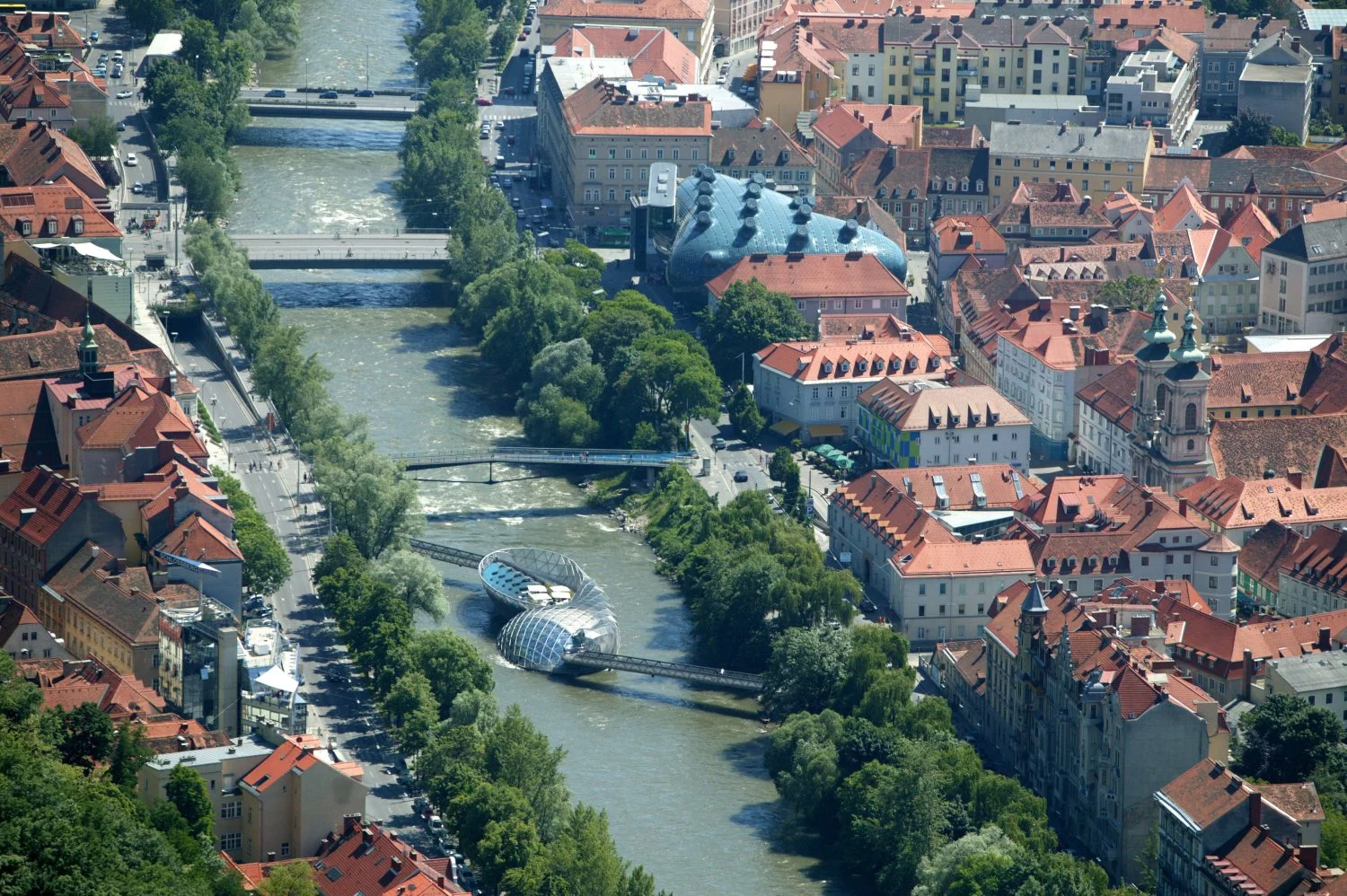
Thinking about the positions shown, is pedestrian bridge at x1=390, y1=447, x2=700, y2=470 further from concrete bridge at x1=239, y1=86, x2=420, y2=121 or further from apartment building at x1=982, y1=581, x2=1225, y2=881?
concrete bridge at x1=239, y1=86, x2=420, y2=121

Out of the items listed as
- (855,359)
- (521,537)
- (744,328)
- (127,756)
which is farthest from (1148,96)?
(127,756)

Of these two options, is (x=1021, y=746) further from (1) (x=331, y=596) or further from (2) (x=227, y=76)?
(2) (x=227, y=76)

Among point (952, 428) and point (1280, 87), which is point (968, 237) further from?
point (1280, 87)

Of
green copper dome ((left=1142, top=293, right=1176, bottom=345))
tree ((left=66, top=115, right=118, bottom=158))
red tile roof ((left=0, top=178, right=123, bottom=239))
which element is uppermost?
red tile roof ((left=0, top=178, right=123, bottom=239))

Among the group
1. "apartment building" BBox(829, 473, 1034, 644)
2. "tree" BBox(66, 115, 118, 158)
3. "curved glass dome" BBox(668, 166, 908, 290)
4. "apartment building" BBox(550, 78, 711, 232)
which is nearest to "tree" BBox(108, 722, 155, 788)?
"apartment building" BBox(829, 473, 1034, 644)

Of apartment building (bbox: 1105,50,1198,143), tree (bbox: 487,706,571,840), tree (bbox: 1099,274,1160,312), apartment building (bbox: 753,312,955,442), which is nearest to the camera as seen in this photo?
tree (bbox: 487,706,571,840)

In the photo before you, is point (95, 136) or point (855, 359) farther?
point (95, 136)
